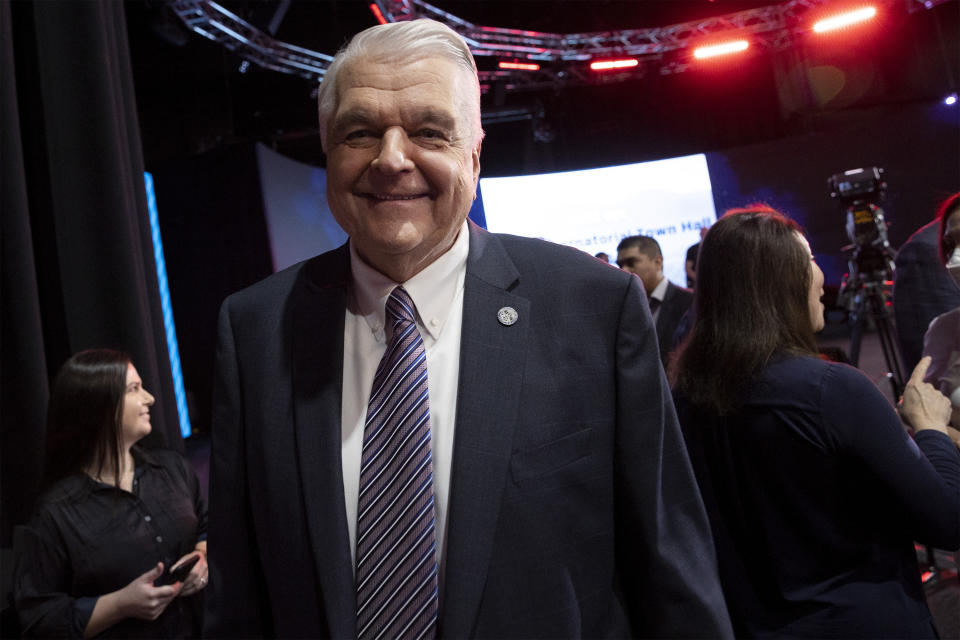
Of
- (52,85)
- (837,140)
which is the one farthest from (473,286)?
(837,140)

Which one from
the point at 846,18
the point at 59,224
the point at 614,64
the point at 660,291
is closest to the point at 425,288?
the point at 59,224

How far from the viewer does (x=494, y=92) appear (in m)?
8.95

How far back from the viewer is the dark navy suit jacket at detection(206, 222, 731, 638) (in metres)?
0.96

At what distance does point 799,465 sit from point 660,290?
2.56 meters

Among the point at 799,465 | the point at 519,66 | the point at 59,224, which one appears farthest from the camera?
the point at 519,66

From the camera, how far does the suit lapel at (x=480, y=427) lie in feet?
3.03

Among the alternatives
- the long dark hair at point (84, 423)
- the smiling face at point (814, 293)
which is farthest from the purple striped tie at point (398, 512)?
the long dark hair at point (84, 423)

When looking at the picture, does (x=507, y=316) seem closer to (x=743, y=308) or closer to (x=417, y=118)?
(x=417, y=118)

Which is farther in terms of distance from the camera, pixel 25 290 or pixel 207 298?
pixel 207 298

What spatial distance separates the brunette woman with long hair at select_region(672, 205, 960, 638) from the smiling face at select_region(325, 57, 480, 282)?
2.79 ft

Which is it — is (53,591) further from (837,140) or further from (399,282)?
(837,140)

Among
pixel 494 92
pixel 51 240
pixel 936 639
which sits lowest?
pixel 936 639

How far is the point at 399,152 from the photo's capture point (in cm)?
98

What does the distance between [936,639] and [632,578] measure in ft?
2.93
